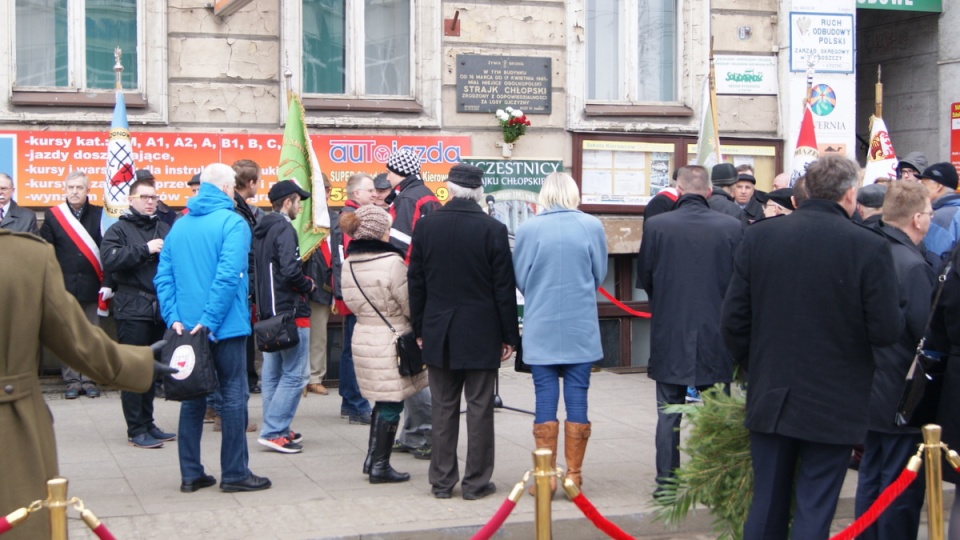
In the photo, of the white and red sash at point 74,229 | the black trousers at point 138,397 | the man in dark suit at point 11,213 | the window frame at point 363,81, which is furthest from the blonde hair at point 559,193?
the man in dark suit at point 11,213

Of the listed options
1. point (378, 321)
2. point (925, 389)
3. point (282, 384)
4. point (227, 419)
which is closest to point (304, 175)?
point (282, 384)

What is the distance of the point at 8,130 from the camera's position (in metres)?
11.1

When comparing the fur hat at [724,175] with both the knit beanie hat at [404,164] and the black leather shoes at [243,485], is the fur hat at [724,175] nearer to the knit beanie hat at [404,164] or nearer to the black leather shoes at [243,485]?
the knit beanie hat at [404,164]

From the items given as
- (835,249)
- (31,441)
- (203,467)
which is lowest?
(203,467)

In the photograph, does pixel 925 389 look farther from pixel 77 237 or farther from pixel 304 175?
pixel 77 237

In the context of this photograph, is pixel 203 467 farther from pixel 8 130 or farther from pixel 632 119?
pixel 632 119

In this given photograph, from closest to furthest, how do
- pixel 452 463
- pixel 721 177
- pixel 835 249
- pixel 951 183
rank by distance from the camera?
pixel 835 249
pixel 452 463
pixel 951 183
pixel 721 177

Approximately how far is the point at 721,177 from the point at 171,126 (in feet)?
16.9

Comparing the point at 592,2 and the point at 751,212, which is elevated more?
the point at 592,2

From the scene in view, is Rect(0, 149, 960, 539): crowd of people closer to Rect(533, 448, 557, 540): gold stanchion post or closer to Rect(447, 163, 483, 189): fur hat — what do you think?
Rect(447, 163, 483, 189): fur hat

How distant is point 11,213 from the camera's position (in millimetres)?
10359

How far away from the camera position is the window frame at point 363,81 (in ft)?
39.2

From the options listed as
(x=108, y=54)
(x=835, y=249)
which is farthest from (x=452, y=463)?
(x=108, y=54)

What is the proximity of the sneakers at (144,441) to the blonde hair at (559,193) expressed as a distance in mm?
3544
